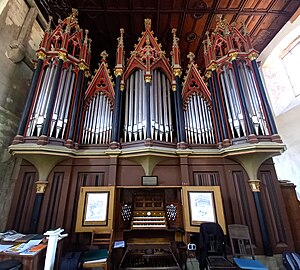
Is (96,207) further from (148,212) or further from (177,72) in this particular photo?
(177,72)

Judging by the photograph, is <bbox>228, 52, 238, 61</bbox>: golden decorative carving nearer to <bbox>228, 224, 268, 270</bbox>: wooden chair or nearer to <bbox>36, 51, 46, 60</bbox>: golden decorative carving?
<bbox>228, 224, 268, 270</bbox>: wooden chair

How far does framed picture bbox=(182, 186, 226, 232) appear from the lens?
11.9 ft

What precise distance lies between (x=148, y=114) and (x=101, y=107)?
145 centimetres

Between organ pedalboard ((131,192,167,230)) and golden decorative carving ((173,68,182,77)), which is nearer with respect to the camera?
organ pedalboard ((131,192,167,230))

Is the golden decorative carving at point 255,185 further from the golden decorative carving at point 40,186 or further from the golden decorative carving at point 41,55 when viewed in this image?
the golden decorative carving at point 41,55

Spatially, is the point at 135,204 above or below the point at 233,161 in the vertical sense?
below

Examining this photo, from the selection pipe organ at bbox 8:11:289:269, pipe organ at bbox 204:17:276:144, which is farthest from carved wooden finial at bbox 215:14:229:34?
pipe organ at bbox 8:11:289:269

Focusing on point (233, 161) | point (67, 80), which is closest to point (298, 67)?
point (233, 161)

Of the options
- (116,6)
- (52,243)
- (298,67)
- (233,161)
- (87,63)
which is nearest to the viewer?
(52,243)

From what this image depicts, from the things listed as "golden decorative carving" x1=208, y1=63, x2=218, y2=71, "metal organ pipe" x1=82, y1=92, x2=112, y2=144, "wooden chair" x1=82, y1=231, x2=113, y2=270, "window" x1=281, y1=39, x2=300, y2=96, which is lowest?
"wooden chair" x1=82, y1=231, x2=113, y2=270

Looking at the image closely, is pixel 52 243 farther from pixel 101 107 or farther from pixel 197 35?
pixel 197 35

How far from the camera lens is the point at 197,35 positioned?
A: 709 cm

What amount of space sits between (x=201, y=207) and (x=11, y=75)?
6015 millimetres

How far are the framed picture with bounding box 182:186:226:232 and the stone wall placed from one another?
4.51 metres
